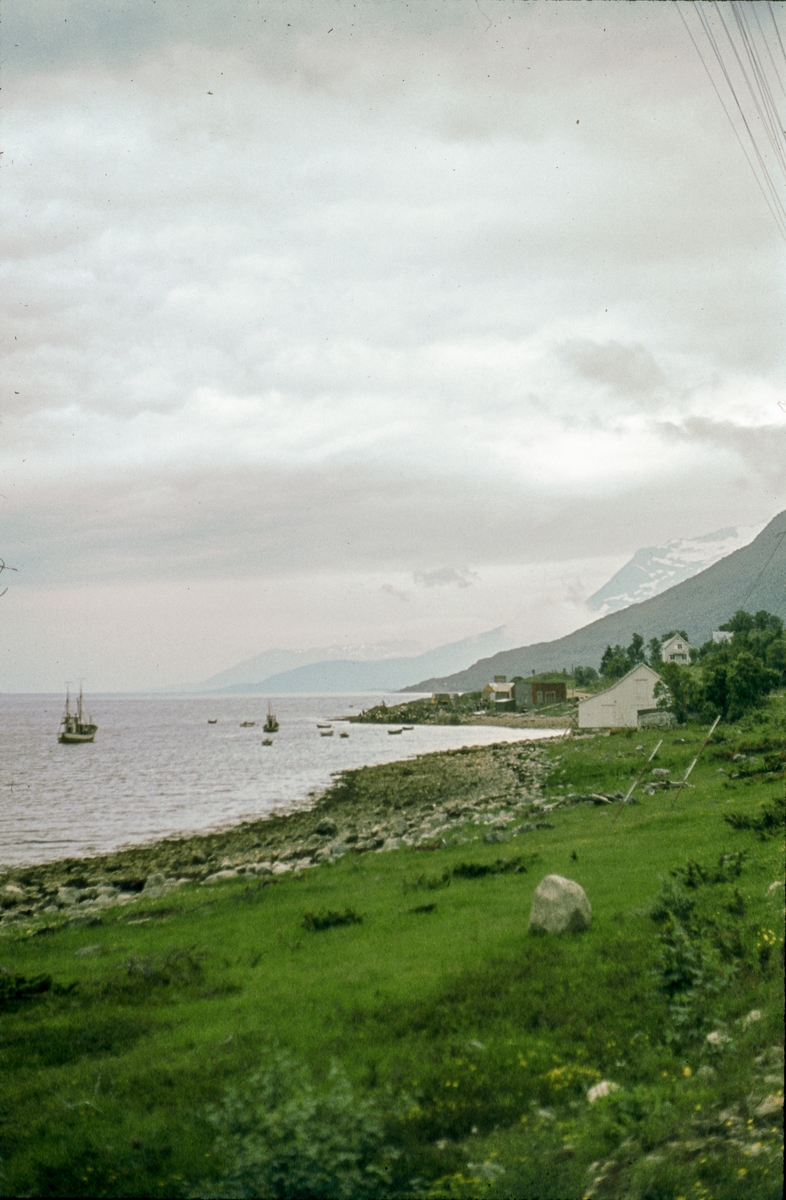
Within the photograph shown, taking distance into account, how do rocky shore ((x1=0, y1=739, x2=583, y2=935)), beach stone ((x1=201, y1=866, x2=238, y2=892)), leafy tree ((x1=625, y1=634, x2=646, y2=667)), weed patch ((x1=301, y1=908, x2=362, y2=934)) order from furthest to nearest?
leafy tree ((x1=625, y1=634, x2=646, y2=667)) < beach stone ((x1=201, y1=866, x2=238, y2=892)) < rocky shore ((x1=0, y1=739, x2=583, y2=935)) < weed patch ((x1=301, y1=908, x2=362, y2=934))

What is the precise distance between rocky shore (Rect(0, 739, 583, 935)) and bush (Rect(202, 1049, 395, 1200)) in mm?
15616

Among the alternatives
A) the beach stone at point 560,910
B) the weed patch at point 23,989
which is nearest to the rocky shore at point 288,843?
the weed patch at point 23,989

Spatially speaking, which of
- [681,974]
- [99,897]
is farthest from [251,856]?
[681,974]

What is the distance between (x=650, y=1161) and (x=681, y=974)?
15.0 ft

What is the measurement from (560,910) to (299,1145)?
27.2 feet

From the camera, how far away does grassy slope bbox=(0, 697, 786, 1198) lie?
796 cm

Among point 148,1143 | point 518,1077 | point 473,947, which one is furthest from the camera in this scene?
point 473,947

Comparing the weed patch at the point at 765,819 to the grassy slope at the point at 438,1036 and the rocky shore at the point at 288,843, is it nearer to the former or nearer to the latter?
the grassy slope at the point at 438,1036

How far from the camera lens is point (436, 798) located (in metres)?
50.7

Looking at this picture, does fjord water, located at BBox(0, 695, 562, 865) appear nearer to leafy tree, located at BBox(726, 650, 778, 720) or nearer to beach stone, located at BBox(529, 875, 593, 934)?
beach stone, located at BBox(529, 875, 593, 934)

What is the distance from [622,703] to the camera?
85.6 metres

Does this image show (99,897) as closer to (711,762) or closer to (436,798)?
(436,798)

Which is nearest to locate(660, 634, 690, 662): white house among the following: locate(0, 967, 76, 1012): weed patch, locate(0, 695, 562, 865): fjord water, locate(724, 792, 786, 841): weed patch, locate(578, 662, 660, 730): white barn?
locate(0, 695, 562, 865): fjord water

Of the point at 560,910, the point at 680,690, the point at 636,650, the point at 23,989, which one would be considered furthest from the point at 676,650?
the point at 23,989
